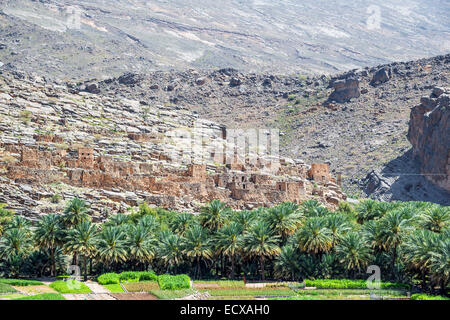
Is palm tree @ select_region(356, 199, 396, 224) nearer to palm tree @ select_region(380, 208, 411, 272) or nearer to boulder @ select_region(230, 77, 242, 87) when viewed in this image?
palm tree @ select_region(380, 208, 411, 272)

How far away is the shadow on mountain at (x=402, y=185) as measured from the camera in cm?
9725

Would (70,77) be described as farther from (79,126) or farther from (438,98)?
(438,98)

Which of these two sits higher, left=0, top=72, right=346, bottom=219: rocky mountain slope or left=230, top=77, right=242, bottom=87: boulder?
left=230, top=77, right=242, bottom=87: boulder

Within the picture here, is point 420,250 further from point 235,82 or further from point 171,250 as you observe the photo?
point 235,82

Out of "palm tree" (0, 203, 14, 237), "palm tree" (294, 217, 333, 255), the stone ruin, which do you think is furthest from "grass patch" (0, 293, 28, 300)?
"palm tree" (294, 217, 333, 255)

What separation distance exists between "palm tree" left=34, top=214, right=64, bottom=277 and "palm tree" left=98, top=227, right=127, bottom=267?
9.86 feet

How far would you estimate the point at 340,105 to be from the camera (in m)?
137

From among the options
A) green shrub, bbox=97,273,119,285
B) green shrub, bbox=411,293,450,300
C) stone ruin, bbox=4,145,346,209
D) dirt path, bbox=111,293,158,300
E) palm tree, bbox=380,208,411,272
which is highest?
stone ruin, bbox=4,145,346,209

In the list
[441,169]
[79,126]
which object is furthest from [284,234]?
[441,169]

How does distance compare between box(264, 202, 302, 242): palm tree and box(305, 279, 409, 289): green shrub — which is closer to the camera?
box(305, 279, 409, 289): green shrub

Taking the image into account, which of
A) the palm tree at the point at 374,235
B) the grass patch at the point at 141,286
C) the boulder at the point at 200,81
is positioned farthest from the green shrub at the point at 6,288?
the boulder at the point at 200,81

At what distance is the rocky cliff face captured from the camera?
9950cm

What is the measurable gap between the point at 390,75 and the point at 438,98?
38.5 meters

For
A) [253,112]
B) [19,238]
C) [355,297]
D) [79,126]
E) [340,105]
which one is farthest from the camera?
[253,112]
